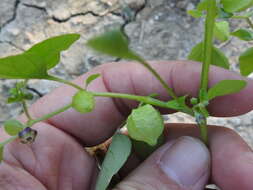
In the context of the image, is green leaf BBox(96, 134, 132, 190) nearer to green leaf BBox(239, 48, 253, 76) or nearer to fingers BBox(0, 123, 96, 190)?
fingers BBox(0, 123, 96, 190)

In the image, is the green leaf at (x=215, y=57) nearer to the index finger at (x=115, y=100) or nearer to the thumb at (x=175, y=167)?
the index finger at (x=115, y=100)

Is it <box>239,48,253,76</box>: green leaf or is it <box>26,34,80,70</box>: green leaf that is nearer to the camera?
<box>26,34,80,70</box>: green leaf

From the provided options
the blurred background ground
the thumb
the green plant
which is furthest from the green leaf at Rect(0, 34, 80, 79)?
the blurred background ground

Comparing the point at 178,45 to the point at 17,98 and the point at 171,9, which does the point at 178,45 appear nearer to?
the point at 171,9

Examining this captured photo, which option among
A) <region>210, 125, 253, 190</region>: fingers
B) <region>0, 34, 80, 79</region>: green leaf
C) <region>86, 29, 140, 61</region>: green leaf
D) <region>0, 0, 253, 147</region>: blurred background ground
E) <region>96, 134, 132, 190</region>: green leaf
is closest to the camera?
<region>86, 29, 140, 61</region>: green leaf

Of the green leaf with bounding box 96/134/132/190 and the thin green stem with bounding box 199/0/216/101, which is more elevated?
the thin green stem with bounding box 199/0/216/101

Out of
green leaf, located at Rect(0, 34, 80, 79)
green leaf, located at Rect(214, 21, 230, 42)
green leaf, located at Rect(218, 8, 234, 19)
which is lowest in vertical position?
green leaf, located at Rect(214, 21, 230, 42)

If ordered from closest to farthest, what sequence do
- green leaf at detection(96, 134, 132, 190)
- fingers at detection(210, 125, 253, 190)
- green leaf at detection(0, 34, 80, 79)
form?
green leaf at detection(0, 34, 80, 79) < green leaf at detection(96, 134, 132, 190) < fingers at detection(210, 125, 253, 190)
